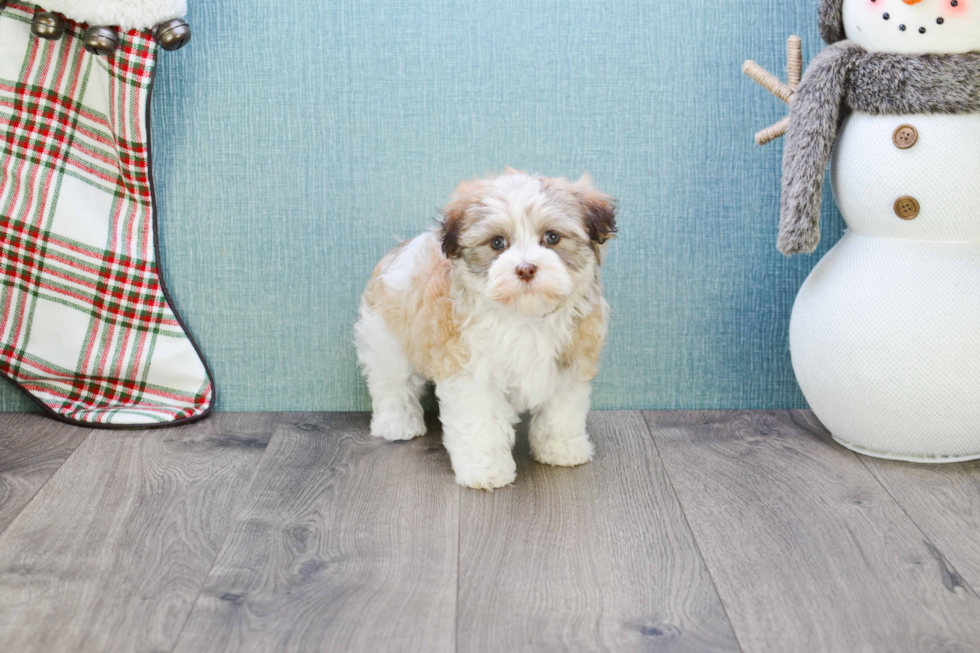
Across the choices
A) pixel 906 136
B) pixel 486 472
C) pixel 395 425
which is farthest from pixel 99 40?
pixel 906 136

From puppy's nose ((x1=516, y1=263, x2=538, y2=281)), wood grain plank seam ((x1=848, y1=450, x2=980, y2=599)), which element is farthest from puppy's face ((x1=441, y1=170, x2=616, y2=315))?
wood grain plank seam ((x1=848, y1=450, x2=980, y2=599))

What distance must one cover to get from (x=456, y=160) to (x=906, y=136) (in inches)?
38.0

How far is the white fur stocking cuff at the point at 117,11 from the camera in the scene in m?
1.86

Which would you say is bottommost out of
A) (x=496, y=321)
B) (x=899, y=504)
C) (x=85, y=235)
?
(x=899, y=504)

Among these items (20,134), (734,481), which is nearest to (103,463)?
(20,134)

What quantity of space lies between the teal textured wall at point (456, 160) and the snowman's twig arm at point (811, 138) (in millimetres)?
274

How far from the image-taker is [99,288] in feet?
6.93

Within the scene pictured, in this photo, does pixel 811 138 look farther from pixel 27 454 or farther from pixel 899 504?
pixel 27 454

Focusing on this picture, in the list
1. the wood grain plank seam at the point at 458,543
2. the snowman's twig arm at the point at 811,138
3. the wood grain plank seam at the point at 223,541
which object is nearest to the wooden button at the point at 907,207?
the snowman's twig arm at the point at 811,138

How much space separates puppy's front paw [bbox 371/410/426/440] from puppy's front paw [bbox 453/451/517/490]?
0.97ft

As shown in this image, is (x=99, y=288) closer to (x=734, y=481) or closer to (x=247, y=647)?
(x=247, y=647)

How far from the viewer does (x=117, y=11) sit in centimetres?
187

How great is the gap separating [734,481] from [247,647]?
1.02 metres

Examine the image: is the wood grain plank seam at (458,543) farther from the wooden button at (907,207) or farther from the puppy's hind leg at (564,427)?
the wooden button at (907,207)
